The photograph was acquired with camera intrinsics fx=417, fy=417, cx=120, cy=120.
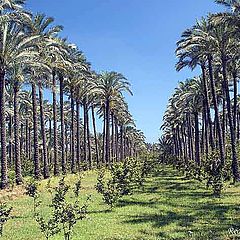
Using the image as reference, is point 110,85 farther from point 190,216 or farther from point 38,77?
point 190,216

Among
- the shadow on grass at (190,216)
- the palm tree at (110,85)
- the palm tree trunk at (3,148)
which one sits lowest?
the shadow on grass at (190,216)

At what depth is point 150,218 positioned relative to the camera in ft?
56.0

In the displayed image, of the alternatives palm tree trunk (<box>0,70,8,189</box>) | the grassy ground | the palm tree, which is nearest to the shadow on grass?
the grassy ground

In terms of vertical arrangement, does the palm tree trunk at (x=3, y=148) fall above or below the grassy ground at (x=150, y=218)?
above

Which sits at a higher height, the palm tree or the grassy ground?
the palm tree

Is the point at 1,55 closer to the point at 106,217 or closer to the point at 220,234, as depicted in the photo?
the point at 106,217

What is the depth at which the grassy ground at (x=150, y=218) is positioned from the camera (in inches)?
539

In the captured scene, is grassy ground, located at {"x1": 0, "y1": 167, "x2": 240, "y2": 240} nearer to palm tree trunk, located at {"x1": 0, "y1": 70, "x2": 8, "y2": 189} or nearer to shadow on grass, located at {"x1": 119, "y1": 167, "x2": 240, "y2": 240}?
shadow on grass, located at {"x1": 119, "y1": 167, "x2": 240, "y2": 240}

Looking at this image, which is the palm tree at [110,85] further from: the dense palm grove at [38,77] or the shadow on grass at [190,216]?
the shadow on grass at [190,216]

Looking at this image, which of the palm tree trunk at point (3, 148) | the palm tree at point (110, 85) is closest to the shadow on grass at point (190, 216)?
the palm tree trunk at point (3, 148)

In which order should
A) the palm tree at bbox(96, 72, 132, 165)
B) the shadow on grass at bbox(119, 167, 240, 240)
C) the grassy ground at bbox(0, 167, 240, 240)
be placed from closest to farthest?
the grassy ground at bbox(0, 167, 240, 240) → the shadow on grass at bbox(119, 167, 240, 240) → the palm tree at bbox(96, 72, 132, 165)

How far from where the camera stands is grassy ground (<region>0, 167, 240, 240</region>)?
1370cm

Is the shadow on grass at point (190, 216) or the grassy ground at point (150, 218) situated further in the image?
the shadow on grass at point (190, 216)

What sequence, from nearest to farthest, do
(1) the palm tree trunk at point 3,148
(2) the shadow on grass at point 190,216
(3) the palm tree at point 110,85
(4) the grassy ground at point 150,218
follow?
(4) the grassy ground at point 150,218
(2) the shadow on grass at point 190,216
(1) the palm tree trunk at point 3,148
(3) the palm tree at point 110,85
